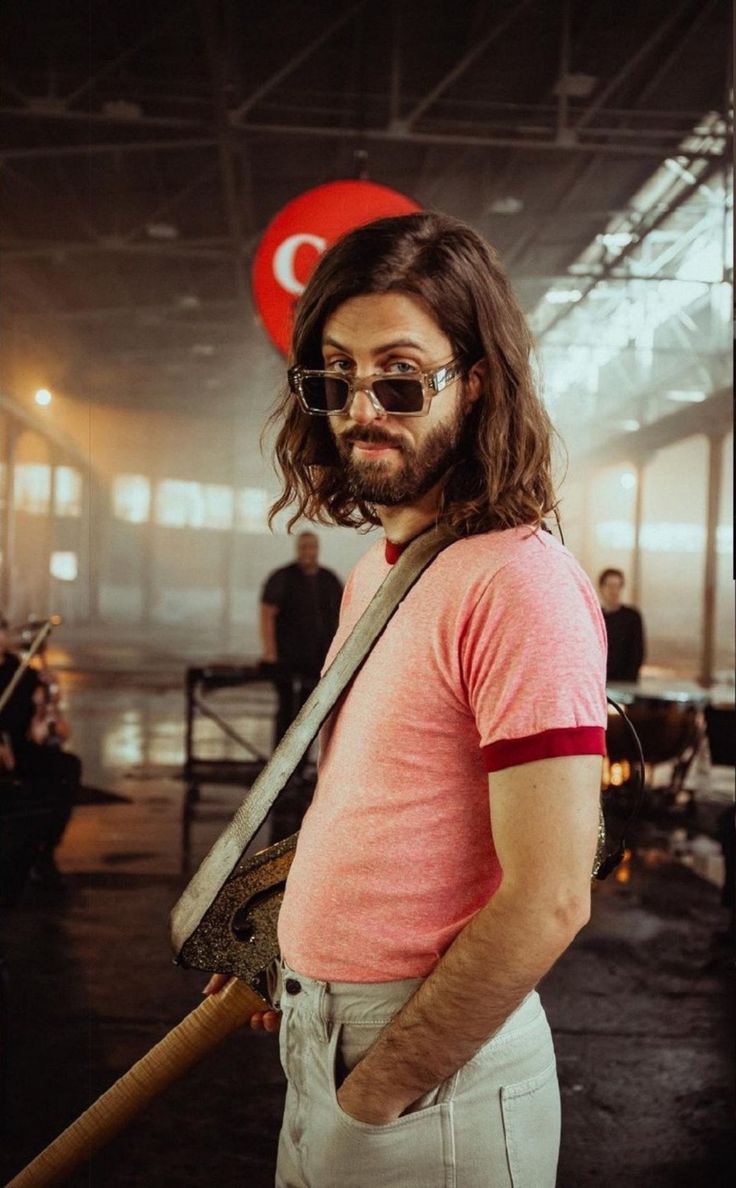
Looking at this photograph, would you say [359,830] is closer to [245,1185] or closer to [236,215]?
[245,1185]

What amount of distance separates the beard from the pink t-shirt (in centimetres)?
15

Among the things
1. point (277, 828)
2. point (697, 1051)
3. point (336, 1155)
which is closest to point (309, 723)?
point (336, 1155)

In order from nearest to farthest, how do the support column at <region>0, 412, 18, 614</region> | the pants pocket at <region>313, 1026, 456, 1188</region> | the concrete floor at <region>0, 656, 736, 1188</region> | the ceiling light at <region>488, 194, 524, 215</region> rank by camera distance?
the pants pocket at <region>313, 1026, 456, 1188</region>
the concrete floor at <region>0, 656, 736, 1188</region>
the ceiling light at <region>488, 194, 524, 215</region>
the support column at <region>0, 412, 18, 614</region>

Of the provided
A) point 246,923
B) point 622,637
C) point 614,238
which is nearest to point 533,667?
point 246,923

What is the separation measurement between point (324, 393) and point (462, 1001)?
0.89 m

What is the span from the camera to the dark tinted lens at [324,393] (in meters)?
1.57

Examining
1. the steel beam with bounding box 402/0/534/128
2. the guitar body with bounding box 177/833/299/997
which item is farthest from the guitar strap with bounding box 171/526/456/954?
the steel beam with bounding box 402/0/534/128

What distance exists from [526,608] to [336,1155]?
2.54 ft

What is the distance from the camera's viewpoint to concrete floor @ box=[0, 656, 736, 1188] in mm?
3473

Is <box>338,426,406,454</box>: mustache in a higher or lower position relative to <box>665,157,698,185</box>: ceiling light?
lower

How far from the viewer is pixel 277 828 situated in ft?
25.3

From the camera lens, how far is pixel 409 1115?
140 centimetres

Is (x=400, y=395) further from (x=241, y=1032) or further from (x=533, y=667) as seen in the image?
(x=241, y=1032)

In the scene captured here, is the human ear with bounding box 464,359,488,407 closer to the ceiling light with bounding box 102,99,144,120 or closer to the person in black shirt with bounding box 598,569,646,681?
the person in black shirt with bounding box 598,569,646,681
